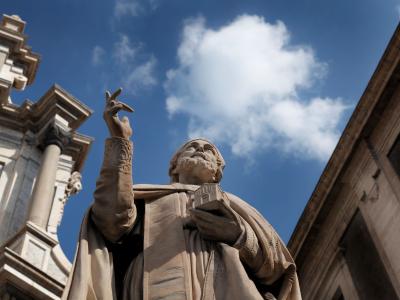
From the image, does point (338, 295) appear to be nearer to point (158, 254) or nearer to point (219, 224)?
point (219, 224)

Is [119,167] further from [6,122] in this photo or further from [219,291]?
[6,122]

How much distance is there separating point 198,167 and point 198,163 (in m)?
0.04

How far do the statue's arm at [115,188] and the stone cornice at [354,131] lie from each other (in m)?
13.4

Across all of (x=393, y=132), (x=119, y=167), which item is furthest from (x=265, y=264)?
(x=393, y=132)

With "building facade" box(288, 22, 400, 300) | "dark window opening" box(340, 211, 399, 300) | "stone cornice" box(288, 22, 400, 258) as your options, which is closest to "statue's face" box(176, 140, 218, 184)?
"building facade" box(288, 22, 400, 300)

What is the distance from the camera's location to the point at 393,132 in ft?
60.1

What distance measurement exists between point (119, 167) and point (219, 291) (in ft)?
3.81

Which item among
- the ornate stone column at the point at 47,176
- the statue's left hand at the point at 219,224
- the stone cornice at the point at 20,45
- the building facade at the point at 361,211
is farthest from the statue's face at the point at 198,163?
the stone cornice at the point at 20,45

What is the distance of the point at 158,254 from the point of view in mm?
4746

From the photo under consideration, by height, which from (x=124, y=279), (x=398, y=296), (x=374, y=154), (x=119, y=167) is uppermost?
(x=374, y=154)

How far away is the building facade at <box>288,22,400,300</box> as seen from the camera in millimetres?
17641

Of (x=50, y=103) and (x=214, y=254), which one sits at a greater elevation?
(x=50, y=103)

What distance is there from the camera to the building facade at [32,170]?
13.4 meters

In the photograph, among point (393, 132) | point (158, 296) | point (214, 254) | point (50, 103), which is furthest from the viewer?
point (50, 103)
